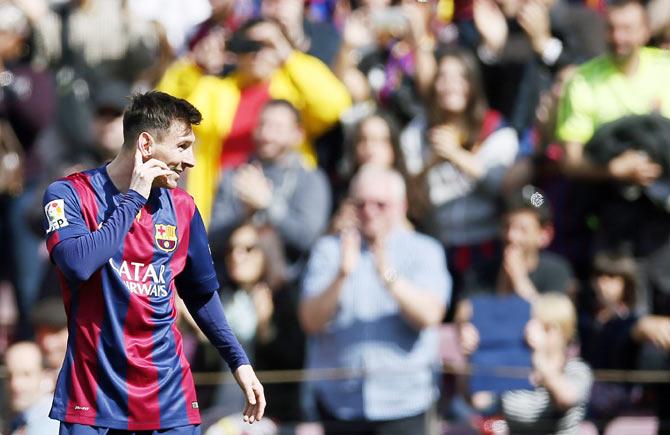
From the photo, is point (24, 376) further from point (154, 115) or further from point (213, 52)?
point (154, 115)

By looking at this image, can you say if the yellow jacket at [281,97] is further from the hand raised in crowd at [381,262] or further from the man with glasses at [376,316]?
the hand raised in crowd at [381,262]

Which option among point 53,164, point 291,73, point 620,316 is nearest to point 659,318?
point 620,316

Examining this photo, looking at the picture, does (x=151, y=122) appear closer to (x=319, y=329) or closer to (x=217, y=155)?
(x=319, y=329)

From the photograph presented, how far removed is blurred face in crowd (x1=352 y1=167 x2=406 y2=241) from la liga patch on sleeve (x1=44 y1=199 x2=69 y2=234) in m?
3.61

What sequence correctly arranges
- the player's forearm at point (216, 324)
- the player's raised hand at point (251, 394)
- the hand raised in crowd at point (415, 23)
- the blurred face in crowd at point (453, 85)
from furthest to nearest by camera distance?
the hand raised in crowd at point (415, 23), the blurred face in crowd at point (453, 85), the player's forearm at point (216, 324), the player's raised hand at point (251, 394)

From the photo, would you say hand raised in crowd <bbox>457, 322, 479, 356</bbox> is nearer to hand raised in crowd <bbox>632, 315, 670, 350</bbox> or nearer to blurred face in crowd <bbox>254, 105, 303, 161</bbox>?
hand raised in crowd <bbox>632, 315, 670, 350</bbox>

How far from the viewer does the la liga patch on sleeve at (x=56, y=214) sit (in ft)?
16.5

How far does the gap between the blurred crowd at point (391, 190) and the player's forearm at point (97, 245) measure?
3522mm

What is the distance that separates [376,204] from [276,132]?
1354 mm

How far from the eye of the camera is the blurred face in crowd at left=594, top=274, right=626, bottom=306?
893cm

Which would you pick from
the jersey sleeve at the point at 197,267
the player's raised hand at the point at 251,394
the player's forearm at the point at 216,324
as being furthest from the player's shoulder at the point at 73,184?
the player's raised hand at the point at 251,394

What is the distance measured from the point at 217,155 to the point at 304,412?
226 cm

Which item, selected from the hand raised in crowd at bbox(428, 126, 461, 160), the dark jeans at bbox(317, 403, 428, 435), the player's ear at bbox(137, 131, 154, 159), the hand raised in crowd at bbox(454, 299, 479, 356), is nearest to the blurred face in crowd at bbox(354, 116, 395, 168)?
the hand raised in crowd at bbox(428, 126, 461, 160)

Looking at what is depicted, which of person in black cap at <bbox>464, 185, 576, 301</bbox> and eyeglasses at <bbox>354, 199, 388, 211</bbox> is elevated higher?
eyeglasses at <bbox>354, 199, 388, 211</bbox>
